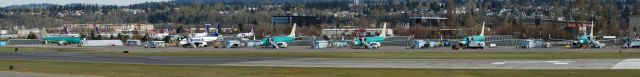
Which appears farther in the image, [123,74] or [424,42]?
[424,42]

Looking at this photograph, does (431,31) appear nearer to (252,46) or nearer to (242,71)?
(252,46)

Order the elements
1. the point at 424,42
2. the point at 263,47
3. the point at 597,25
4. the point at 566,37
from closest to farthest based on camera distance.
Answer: the point at 424,42 < the point at 263,47 < the point at 566,37 < the point at 597,25

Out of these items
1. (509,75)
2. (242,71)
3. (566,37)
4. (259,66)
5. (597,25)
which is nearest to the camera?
(509,75)

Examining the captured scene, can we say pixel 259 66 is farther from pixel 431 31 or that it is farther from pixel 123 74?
pixel 431 31

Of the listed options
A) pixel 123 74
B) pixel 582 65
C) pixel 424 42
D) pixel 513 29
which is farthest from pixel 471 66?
pixel 513 29

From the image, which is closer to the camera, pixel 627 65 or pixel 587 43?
pixel 627 65

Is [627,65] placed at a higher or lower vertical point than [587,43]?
lower

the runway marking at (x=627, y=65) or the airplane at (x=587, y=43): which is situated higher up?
the airplane at (x=587, y=43)

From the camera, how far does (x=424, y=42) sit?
381 feet

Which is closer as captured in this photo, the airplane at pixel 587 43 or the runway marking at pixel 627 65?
the runway marking at pixel 627 65

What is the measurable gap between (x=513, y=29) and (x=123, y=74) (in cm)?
13900

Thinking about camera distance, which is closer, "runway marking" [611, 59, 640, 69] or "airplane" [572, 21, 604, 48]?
"runway marking" [611, 59, 640, 69]

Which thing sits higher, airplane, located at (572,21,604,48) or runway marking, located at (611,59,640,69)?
airplane, located at (572,21,604,48)

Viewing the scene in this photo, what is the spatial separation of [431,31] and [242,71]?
13716cm
